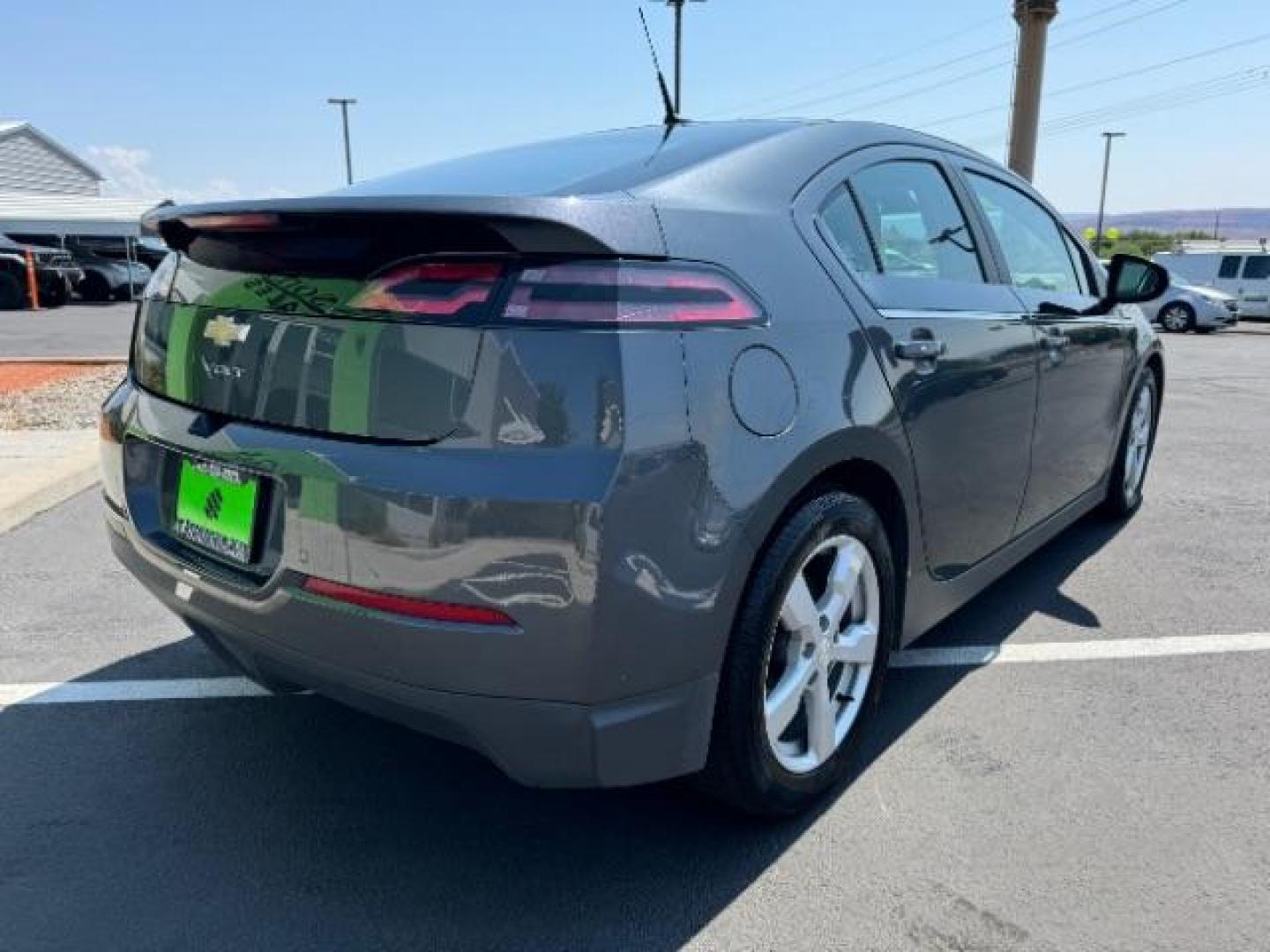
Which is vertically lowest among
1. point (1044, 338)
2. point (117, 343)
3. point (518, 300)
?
point (117, 343)

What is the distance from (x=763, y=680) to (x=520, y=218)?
40.6 inches

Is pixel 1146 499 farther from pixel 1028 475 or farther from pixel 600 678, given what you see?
pixel 600 678

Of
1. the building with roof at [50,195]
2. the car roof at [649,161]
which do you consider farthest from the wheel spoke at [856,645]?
the building with roof at [50,195]

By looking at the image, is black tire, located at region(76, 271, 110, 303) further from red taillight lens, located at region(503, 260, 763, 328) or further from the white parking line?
red taillight lens, located at region(503, 260, 763, 328)

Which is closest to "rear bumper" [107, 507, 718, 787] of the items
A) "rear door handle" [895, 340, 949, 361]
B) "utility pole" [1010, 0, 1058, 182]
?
"rear door handle" [895, 340, 949, 361]

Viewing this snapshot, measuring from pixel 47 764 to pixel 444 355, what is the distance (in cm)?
173

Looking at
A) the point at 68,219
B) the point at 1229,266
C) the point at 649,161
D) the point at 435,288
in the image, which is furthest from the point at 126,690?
the point at 68,219

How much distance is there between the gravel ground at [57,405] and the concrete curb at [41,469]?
38 cm

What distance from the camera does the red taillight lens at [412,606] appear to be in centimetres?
174

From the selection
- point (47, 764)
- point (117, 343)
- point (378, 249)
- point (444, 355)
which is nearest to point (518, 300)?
point (444, 355)

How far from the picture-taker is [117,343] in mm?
14586

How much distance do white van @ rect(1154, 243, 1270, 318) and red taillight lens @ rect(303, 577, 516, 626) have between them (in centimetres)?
2412

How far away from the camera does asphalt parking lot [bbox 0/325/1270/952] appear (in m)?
1.98

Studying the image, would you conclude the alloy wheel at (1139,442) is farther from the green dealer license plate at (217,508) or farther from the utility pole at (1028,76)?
the utility pole at (1028,76)
